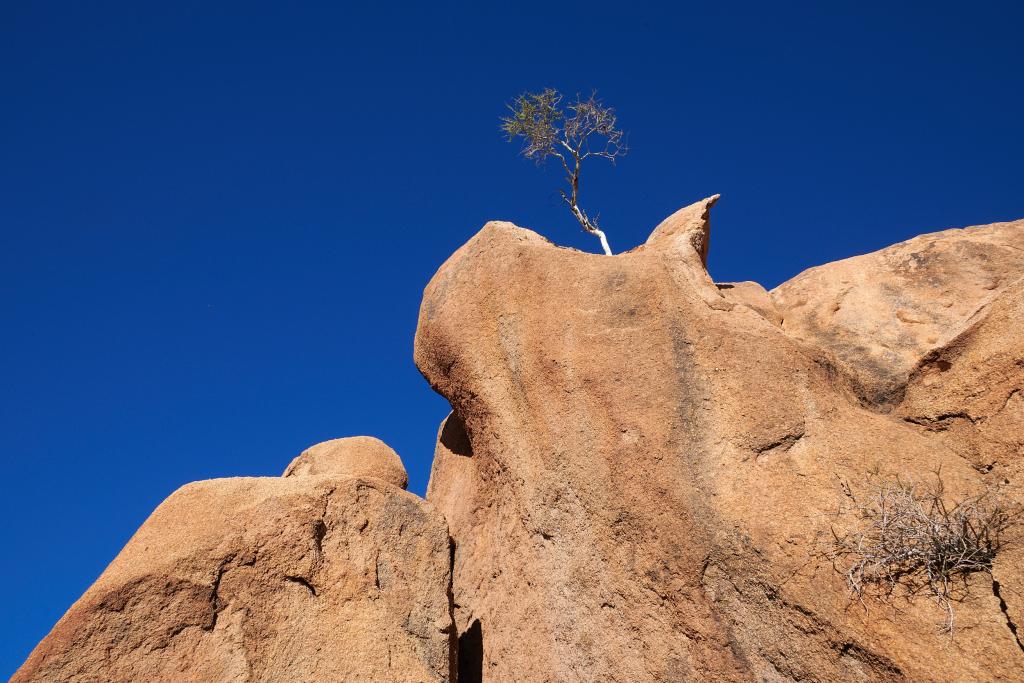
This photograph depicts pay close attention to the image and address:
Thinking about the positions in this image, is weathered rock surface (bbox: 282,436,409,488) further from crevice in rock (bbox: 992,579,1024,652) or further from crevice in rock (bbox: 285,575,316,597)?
crevice in rock (bbox: 992,579,1024,652)

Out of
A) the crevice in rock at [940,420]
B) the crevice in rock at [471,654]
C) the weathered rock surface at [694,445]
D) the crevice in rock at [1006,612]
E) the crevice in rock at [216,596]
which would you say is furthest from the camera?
the crevice in rock at [471,654]

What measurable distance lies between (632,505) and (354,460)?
3519 mm

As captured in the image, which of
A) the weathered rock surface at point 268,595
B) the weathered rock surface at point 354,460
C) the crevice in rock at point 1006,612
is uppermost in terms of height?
the weathered rock surface at point 354,460

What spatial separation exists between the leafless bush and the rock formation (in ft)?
0.29

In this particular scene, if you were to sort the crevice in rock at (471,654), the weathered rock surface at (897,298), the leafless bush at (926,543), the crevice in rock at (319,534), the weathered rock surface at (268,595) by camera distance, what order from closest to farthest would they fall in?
the leafless bush at (926,543) < the weathered rock surface at (268,595) < the crevice in rock at (319,534) < the weathered rock surface at (897,298) < the crevice in rock at (471,654)

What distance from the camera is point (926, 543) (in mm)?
5055

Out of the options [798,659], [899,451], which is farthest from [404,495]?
[899,451]

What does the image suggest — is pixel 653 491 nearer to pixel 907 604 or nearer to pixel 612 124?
pixel 907 604

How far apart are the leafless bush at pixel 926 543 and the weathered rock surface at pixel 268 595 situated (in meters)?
3.35

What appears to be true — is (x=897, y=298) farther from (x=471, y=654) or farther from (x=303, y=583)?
(x=303, y=583)

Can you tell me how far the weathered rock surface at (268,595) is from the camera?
6102 mm

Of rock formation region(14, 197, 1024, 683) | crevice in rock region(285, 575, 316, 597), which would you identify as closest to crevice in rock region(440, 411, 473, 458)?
rock formation region(14, 197, 1024, 683)

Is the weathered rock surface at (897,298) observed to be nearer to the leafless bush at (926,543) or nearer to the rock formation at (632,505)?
the rock formation at (632,505)

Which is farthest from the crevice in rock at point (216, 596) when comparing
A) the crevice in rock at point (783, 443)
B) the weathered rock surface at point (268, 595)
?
the crevice in rock at point (783, 443)
